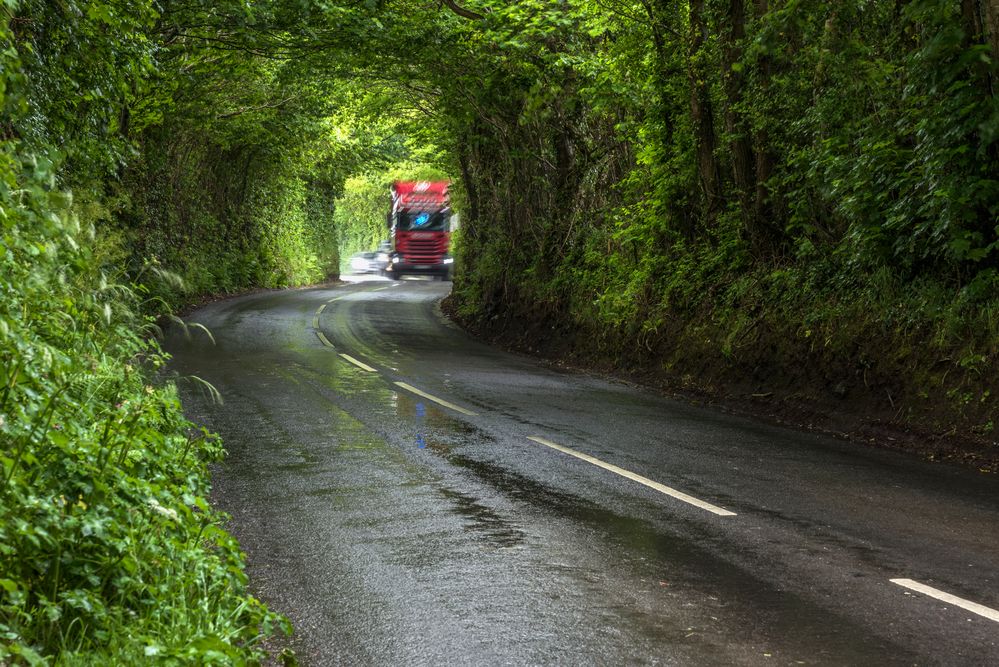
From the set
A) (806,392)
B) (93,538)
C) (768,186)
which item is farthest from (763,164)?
(93,538)

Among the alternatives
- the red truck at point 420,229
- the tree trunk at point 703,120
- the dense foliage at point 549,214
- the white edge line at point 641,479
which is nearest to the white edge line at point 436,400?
the white edge line at point 641,479

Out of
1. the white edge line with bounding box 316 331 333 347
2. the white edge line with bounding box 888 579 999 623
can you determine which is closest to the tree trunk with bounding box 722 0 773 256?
the white edge line with bounding box 316 331 333 347

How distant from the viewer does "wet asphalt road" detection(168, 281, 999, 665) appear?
4.81 meters

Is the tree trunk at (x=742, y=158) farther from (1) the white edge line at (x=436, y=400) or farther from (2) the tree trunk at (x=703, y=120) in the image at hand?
(1) the white edge line at (x=436, y=400)

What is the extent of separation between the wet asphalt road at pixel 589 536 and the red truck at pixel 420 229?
41994 millimetres

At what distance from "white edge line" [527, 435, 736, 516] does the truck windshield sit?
4484 centimetres

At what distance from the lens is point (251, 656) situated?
4.16 m

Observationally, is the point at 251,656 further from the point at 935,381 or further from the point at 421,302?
the point at 421,302

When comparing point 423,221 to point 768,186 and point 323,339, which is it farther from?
point 768,186

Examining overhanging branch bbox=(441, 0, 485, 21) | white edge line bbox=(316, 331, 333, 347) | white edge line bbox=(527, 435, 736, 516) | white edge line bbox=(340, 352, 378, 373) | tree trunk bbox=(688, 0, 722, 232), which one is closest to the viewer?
white edge line bbox=(527, 435, 736, 516)

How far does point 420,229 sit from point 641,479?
157 feet

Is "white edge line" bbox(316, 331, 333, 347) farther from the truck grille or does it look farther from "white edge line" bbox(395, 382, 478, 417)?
the truck grille

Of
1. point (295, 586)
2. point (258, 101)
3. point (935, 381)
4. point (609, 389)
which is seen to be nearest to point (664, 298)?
point (609, 389)

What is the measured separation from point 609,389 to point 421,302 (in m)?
22.1
